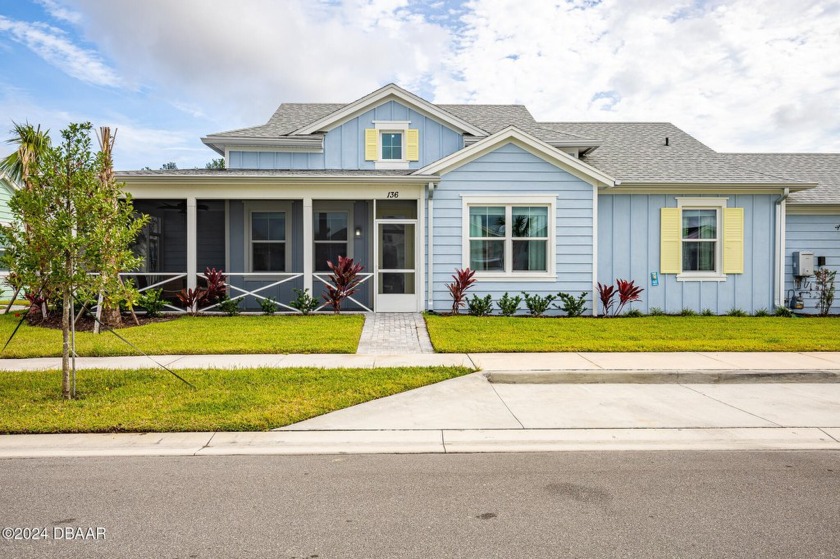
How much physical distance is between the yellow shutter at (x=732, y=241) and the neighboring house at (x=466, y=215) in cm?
4

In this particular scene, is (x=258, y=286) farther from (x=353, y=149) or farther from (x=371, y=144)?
(x=371, y=144)

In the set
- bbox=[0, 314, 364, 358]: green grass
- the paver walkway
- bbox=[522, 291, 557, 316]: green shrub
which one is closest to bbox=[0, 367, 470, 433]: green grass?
bbox=[0, 314, 364, 358]: green grass

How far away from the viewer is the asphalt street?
11.1 feet

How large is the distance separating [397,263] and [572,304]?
4.63 meters

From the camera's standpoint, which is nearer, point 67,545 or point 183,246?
point 67,545

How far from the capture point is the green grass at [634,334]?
9.88 meters

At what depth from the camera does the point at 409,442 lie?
213 inches

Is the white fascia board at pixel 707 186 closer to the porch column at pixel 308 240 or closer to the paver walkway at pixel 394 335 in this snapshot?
the paver walkway at pixel 394 335

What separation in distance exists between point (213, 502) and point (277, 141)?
44.2 ft

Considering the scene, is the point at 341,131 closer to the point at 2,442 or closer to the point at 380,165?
the point at 380,165

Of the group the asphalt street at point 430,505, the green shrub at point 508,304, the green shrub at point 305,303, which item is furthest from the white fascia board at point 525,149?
the asphalt street at point 430,505

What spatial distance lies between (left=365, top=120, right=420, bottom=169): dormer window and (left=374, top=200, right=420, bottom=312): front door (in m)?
2.14

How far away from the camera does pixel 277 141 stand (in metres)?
16.0

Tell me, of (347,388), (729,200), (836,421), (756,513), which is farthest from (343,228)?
(756,513)
